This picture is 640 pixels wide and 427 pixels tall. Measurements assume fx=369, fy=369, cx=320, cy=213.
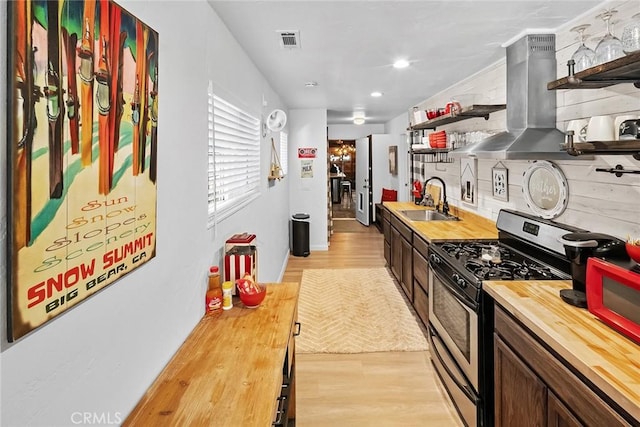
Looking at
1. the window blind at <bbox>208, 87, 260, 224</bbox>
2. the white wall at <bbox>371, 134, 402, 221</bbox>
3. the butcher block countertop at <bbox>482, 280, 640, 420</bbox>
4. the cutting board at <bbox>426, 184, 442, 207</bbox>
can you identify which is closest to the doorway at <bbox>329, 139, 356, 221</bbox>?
the white wall at <bbox>371, 134, 402, 221</bbox>

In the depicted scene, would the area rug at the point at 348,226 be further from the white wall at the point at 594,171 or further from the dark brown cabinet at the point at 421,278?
the white wall at the point at 594,171

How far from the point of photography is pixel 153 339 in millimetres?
1286

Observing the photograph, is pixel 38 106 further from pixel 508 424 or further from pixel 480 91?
pixel 480 91

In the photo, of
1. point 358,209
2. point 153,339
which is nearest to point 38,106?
point 153,339

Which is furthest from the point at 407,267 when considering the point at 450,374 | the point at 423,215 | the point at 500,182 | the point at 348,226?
the point at 348,226

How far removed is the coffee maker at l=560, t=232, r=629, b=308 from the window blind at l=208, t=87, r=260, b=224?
1739mm

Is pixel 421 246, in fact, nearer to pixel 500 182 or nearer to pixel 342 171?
pixel 500 182

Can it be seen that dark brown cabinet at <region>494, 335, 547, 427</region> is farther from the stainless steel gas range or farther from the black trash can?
the black trash can

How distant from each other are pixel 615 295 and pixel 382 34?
1956 millimetres

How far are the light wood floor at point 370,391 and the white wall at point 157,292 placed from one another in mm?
1095

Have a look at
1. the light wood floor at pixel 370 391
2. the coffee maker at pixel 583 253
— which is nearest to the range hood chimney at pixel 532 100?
the coffee maker at pixel 583 253

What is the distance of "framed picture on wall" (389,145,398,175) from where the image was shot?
7.90 m

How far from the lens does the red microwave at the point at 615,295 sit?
1.26 metres

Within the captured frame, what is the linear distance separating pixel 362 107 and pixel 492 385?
16.2 ft
